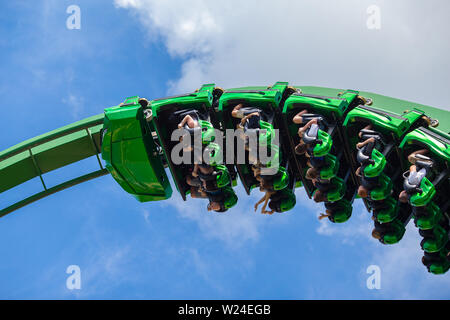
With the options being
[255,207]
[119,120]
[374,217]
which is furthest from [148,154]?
[374,217]

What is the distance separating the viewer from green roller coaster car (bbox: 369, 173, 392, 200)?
945 centimetres

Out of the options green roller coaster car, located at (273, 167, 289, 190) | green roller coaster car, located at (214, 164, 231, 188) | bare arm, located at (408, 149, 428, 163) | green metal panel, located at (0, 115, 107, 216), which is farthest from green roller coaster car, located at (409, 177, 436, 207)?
green metal panel, located at (0, 115, 107, 216)

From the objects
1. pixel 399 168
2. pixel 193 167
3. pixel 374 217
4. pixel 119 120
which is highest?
pixel 119 120

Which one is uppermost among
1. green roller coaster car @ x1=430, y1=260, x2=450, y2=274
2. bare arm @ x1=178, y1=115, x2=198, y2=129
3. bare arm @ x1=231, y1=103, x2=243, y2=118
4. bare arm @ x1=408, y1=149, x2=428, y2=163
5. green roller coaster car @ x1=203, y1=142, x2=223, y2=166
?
bare arm @ x1=231, y1=103, x2=243, y2=118

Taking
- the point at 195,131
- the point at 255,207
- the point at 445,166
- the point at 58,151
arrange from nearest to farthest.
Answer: the point at 445,166 < the point at 195,131 < the point at 255,207 < the point at 58,151

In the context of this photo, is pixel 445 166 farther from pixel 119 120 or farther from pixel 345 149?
pixel 119 120

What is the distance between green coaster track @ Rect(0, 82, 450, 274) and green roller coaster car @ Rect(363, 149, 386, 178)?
17 millimetres

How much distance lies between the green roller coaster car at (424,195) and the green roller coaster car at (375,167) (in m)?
0.68

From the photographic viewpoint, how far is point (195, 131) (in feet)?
32.4

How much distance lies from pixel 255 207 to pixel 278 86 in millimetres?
2414

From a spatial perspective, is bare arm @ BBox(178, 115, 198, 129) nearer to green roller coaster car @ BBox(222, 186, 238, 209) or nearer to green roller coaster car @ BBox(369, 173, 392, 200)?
green roller coaster car @ BBox(222, 186, 238, 209)

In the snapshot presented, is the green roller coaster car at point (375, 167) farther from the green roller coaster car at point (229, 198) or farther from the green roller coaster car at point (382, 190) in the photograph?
the green roller coaster car at point (229, 198)

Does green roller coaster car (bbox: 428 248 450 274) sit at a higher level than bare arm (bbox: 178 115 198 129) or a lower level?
lower

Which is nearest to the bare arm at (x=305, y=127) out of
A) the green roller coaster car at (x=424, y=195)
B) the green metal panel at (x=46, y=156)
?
the green roller coaster car at (x=424, y=195)
